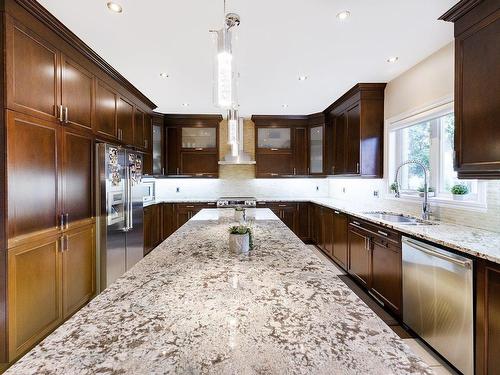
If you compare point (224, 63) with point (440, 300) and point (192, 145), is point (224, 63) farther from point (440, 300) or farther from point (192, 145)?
point (192, 145)

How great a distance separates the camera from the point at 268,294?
94 centimetres

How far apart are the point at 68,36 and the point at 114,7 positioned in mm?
670

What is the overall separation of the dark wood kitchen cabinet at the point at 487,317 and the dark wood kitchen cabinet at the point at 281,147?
12.8 feet

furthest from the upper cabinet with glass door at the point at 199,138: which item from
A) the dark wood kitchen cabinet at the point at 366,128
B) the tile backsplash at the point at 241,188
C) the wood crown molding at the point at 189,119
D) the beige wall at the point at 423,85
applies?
the beige wall at the point at 423,85

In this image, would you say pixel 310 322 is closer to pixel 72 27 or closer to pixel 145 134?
pixel 72 27

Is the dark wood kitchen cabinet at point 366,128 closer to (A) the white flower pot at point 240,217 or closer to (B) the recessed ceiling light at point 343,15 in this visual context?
(B) the recessed ceiling light at point 343,15

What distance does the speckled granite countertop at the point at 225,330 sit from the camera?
57 centimetres

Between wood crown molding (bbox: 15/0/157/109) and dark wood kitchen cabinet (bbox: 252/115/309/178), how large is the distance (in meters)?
2.65

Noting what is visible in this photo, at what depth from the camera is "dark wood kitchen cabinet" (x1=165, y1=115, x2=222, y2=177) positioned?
5.25m

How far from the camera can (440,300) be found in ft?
6.08

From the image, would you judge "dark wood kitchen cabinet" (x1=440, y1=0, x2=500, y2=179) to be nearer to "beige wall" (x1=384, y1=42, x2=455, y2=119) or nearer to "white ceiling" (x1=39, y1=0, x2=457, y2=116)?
"white ceiling" (x1=39, y1=0, x2=457, y2=116)

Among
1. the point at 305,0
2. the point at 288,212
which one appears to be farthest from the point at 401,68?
the point at 288,212

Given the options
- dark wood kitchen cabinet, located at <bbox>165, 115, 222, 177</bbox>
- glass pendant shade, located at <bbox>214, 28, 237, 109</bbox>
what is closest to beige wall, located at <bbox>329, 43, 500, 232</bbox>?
glass pendant shade, located at <bbox>214, 28, 237, 109</bbox>

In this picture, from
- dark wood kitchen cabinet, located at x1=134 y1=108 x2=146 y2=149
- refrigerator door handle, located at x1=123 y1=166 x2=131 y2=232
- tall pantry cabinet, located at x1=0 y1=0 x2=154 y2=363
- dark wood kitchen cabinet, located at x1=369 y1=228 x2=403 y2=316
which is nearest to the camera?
tall pantry cabinet, located at x1=0 y1=0 x2=154 y2=363
